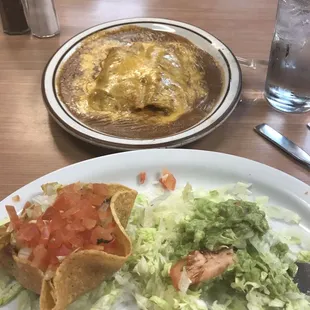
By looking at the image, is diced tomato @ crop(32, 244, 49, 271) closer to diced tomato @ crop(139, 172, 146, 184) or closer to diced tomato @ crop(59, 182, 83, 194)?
diced tomato @ crop(59, 182, 83, 194)

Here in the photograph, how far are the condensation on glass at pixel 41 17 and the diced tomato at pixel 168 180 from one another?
996 millimetres

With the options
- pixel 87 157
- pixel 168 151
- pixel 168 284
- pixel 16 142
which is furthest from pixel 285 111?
pixel 16 142

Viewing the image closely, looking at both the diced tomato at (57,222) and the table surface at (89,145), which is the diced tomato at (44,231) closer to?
the diced tomato at (57,222)

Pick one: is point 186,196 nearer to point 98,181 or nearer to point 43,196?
point 98,181

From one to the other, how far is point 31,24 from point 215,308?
147cm

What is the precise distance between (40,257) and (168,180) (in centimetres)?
48

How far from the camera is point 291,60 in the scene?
5.23ft

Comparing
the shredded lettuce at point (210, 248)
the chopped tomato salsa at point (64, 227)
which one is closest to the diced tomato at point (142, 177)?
the shredded lettuce at point (210, 248)

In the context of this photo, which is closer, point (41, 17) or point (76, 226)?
point (76, 226)

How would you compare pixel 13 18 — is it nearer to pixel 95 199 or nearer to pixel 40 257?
pixel 95 199

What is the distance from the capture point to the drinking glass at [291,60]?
60.2 inches

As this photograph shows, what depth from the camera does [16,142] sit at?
1644mm

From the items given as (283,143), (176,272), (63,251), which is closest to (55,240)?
(63,251)

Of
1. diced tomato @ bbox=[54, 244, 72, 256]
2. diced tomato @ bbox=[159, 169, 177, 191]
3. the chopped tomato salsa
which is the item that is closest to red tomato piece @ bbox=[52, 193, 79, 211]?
the chopped tomato salsa
